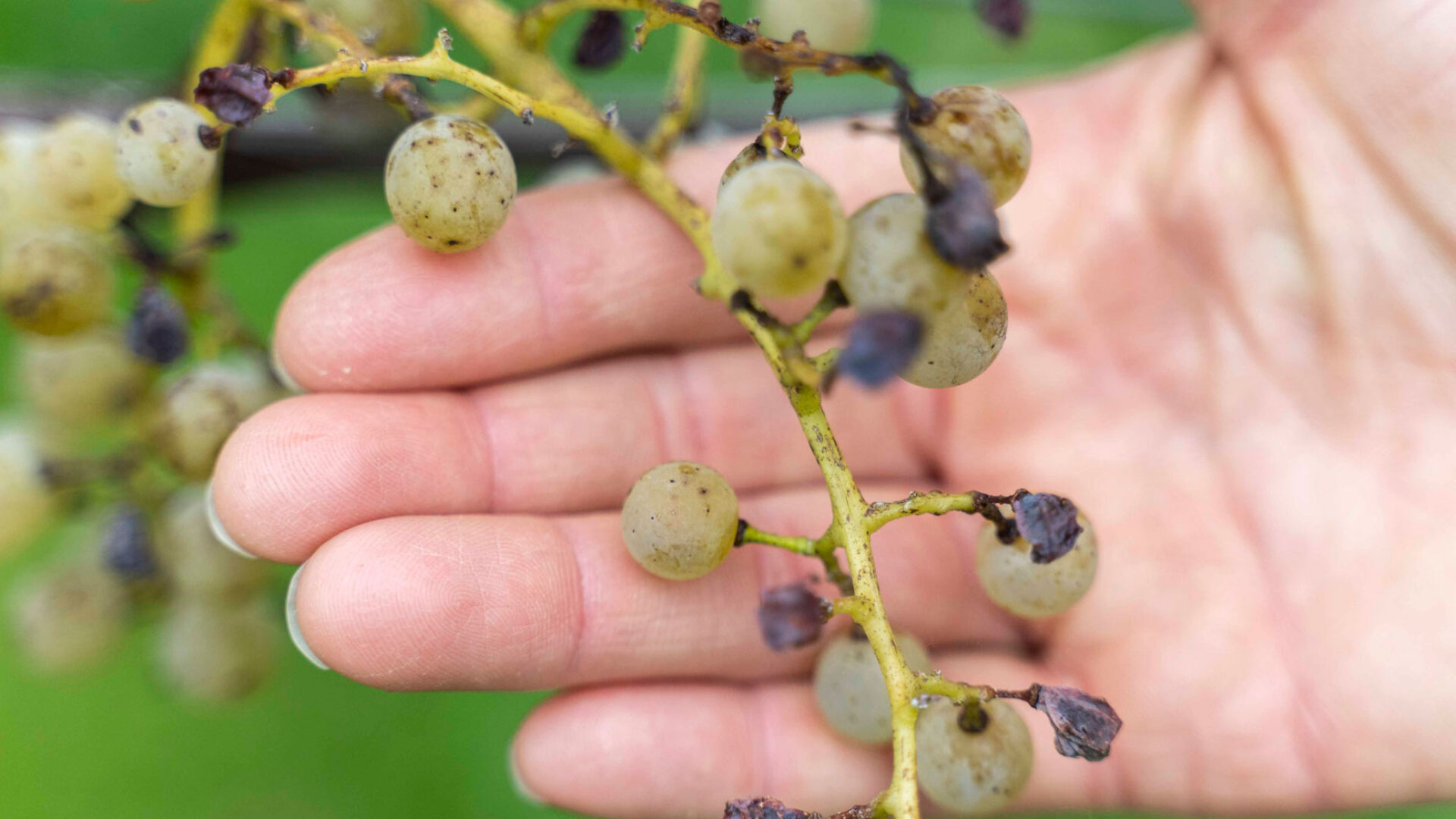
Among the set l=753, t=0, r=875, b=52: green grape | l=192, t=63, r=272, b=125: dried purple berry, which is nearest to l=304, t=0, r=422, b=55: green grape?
l=192, t=63, r=272, b=125: dried purple berry

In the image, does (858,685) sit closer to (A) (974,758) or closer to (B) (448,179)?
(A) (974,758)

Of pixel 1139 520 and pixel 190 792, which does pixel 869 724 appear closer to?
pixel 1139 520

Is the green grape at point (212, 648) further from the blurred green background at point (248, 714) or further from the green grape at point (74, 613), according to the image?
the blurred green background at point (248, 714)

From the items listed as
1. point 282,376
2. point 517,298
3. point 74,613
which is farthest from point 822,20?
point 74,613

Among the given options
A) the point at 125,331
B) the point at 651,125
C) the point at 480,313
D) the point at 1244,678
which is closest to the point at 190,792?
the point at 125,331

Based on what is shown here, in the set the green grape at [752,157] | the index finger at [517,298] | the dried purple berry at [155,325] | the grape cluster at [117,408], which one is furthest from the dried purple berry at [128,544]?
the green grape at [752,157]

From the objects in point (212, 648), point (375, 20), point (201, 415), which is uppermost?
point (375, 20)

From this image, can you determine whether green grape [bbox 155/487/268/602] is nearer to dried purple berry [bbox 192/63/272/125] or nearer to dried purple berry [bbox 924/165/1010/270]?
dried purple berry [bbox 192/63/272/125]
